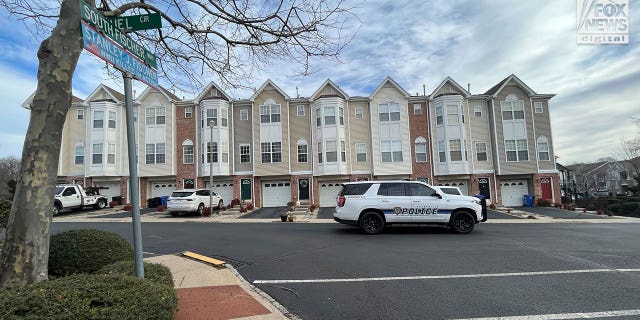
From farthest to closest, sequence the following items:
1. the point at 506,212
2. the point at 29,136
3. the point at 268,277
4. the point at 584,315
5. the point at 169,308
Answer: the point at 506,212 < the point at 268,277 < the point at 584,315 < the point at 29,136 < the point at 169,308

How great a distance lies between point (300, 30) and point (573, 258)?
852 cm

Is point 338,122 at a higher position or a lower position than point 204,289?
higher

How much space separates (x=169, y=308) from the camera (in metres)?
3.55

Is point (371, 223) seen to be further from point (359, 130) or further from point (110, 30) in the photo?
point (359, 130)

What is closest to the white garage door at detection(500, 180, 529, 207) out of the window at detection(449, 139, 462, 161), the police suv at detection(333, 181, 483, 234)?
the window at detection(449, 139, 462, 161)

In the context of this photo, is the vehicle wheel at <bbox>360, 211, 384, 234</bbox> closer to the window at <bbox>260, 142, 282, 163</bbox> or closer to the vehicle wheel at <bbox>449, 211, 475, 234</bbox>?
the vehicle wheel at <bbox>449, 211, 475, 234</bbox>

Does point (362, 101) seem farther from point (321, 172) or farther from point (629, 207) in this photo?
point (629, 207)

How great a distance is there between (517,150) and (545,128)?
10.5 feet

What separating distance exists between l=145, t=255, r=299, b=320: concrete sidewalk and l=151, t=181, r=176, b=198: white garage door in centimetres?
2311

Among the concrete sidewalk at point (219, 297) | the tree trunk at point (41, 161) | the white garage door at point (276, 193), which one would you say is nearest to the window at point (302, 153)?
the white garage door at point (276, 193)

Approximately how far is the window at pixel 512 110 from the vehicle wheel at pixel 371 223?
68.1 feet

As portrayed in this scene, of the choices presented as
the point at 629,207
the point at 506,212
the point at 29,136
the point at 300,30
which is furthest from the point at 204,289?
the point at 629,207

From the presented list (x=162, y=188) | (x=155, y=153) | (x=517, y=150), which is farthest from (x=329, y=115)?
(x=517, y=150)

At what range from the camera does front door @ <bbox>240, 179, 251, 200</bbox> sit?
27.6m
